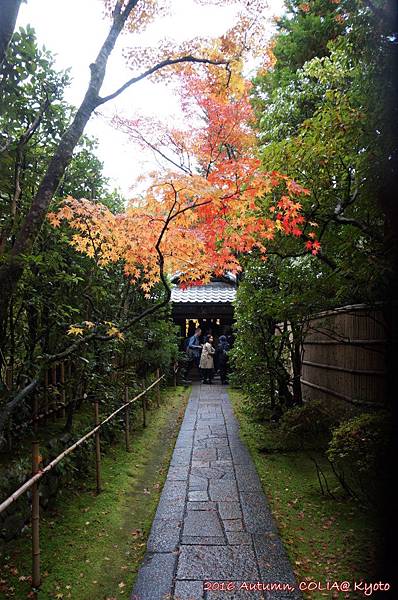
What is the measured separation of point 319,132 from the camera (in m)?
4.95

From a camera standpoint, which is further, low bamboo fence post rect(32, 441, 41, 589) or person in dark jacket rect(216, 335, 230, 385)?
person in dark jacket rect(216, 335, 230, 385)

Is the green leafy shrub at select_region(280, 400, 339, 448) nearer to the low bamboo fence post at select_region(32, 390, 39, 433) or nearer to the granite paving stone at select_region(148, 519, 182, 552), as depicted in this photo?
the granite paving stone at select_region(148, 519, 182, 552)

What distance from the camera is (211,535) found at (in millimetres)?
4020

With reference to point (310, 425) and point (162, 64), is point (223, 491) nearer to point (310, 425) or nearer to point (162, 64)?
point (310, 425)

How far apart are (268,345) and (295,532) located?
15.2 ft

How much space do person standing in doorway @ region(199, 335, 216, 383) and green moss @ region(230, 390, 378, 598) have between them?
863cm

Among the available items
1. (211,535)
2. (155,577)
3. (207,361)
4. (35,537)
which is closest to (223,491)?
(211,535)

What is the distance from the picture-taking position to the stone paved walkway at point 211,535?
3.24m

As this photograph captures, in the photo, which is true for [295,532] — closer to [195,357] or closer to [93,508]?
[93,508]

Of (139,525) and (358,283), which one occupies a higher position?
(358,283)

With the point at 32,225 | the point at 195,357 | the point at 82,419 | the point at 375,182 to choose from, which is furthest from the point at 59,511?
the point at 195,357

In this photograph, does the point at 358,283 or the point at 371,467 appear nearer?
the point at 371,467

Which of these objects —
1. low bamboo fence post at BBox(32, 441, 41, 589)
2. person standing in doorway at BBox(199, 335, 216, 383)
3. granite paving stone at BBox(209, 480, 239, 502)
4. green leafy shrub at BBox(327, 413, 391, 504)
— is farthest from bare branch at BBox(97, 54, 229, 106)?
person standing in doorway at BBox(199, 335, 216, 383)

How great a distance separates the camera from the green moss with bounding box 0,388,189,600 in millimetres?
3289
